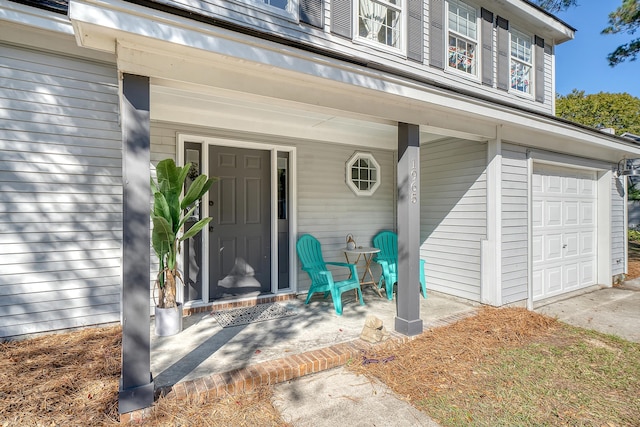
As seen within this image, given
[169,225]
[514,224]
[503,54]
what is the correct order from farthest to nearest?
[503,54]
[514,224]
[169,225]

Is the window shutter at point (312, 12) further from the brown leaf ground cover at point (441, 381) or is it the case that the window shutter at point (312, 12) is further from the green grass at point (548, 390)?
the green grass at point (548, 390)

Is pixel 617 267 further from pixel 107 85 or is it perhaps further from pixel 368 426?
pixel 107 85

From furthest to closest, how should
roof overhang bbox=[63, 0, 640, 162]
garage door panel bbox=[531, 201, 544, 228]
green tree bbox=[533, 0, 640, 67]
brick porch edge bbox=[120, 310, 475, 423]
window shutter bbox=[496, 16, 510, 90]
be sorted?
green tree bbox=[533, 0, 640, 67], window shutter bbox=[496, 16, 510, 90], garage door panel bbox=[531, 201, 544, 228], brick porch edge bbox=[120, 310, 475, 423], roof overhang bbox=[63, 0, 640, 162]

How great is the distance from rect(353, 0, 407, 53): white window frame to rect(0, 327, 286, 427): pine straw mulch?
A: 4388mm

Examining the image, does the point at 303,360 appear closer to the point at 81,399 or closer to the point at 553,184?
the point at 81,399

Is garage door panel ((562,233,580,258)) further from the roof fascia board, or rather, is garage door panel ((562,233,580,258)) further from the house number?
the roof fascia board

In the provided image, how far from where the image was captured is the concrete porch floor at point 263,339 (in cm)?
258

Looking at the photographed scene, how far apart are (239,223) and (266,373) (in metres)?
2.24

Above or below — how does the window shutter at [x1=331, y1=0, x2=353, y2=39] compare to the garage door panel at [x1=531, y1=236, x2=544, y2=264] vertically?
above

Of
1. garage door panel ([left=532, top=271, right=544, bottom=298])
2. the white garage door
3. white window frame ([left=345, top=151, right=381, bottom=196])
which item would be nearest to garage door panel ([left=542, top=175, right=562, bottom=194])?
the white garage door

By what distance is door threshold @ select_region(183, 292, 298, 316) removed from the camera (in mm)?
3977

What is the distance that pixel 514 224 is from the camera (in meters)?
4.55

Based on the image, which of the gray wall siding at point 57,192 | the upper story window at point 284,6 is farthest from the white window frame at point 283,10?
the gray wall siding at point 57,192

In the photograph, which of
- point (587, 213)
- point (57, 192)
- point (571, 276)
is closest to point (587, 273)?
point (571, 276)
